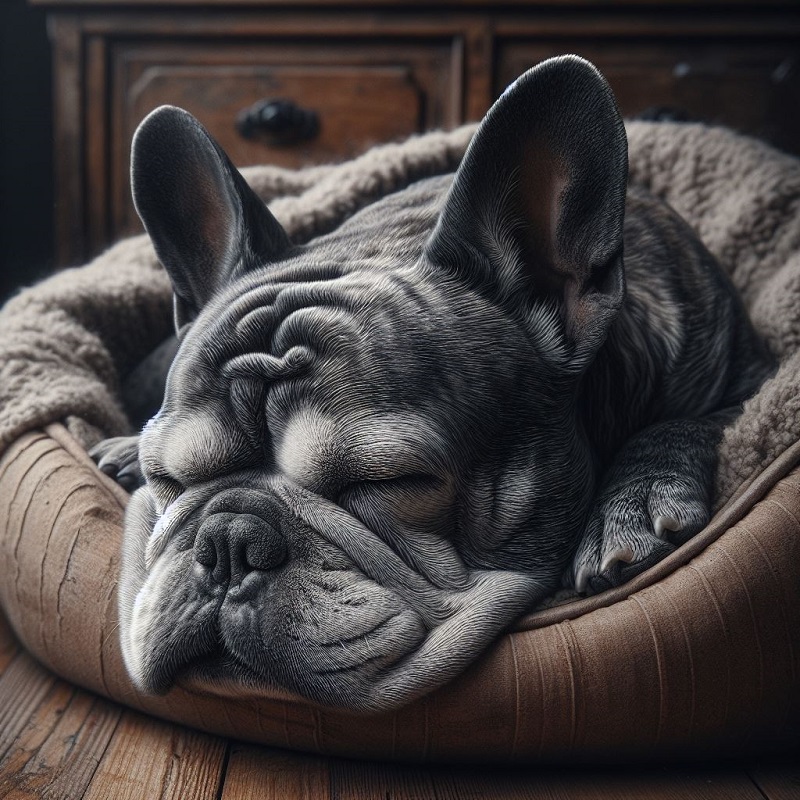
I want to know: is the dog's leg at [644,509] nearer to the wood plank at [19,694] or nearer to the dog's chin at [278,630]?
the dog's chin at [278,630]

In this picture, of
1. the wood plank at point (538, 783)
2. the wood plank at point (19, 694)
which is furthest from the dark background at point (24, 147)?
the wood plank at point (538, 783)

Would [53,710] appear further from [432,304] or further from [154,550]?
[432,304]

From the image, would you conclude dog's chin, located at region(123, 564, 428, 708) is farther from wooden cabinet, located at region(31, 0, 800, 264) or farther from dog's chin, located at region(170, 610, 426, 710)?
wooden cabinet, located at region(31, 0, 800, 264)

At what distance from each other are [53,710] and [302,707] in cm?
31

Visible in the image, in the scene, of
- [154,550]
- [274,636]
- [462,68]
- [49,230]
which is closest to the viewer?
[274,636]

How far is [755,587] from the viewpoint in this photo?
2.87ft

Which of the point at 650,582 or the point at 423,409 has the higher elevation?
the point at 423,409

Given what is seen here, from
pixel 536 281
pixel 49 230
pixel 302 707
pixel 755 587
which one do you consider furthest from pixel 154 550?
pixel 49 230

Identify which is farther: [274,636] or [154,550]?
[154,550]

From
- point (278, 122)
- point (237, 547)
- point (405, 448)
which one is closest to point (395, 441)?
point (405, 448)

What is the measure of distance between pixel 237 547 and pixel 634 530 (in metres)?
0.38

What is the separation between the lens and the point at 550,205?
938mm

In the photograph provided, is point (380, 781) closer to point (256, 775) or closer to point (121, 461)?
point (256, 775)

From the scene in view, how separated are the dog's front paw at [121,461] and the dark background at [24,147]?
1.34 m
